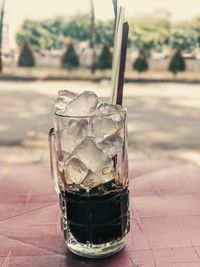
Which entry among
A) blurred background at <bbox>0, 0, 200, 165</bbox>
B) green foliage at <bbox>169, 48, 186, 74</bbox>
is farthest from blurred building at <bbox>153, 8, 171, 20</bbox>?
green foliage at <bbox>169, 48, 186, 74</bbox>

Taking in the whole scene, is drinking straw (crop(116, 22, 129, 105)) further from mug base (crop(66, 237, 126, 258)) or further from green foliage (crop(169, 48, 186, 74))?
green foliage (crop(169, 48, 186, 74))

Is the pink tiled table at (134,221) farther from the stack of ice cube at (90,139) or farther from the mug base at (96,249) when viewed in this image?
the stack of ice cube at (90,139)

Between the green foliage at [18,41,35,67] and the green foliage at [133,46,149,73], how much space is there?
87.6 inches

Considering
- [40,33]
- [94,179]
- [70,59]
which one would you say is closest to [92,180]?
[94,179]

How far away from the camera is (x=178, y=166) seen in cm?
94

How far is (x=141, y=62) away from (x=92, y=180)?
26.3 feet

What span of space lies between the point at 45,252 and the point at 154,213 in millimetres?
206

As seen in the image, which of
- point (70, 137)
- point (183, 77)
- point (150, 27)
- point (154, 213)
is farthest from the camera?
point (183, 77)

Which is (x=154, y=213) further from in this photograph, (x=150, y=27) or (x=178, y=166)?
(x=150, y=27)

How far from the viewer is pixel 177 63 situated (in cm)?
805

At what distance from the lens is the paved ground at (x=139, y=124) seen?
2.59m

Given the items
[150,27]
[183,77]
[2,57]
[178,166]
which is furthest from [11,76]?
[178,166]

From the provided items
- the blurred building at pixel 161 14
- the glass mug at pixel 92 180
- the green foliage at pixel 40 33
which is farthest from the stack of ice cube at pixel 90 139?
the green foliage at pixel 40 33

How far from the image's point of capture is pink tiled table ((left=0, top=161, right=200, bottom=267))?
528mm
